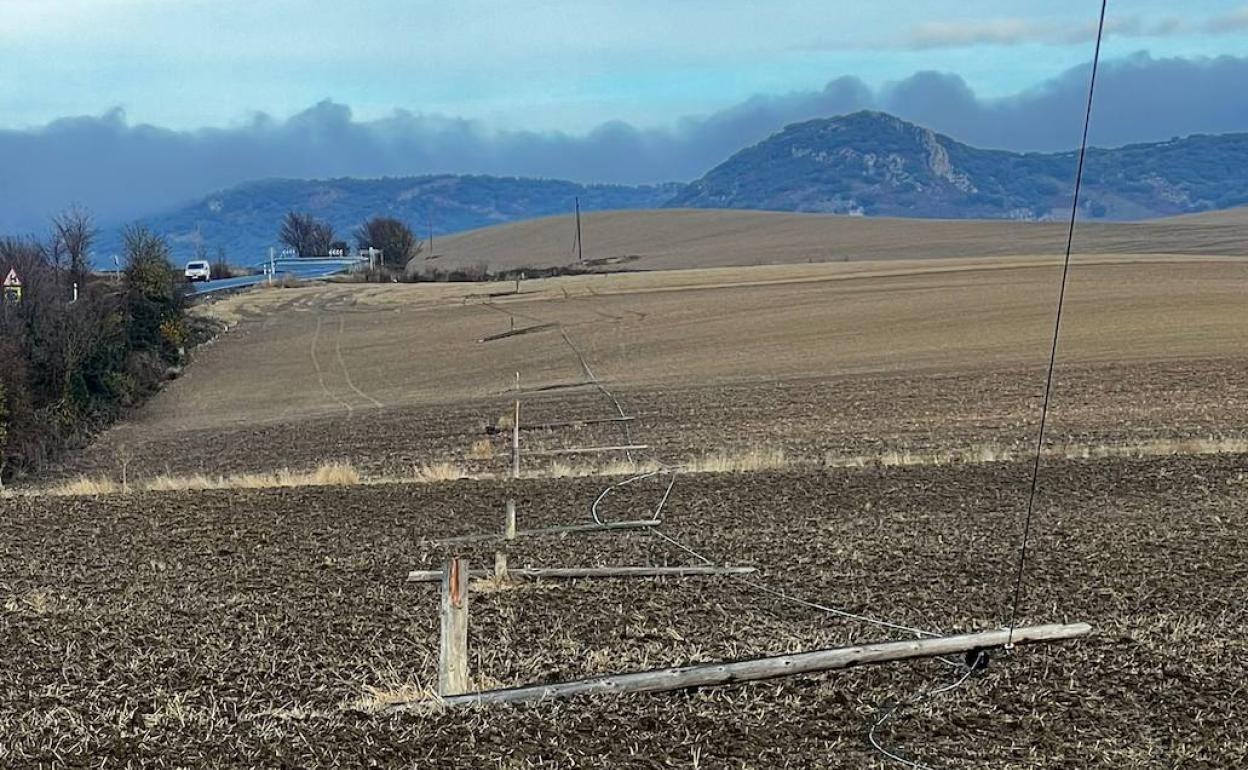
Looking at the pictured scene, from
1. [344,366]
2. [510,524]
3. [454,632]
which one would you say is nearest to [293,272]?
[344,366]

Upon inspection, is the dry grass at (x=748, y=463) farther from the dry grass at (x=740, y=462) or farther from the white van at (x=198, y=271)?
the white van at (x=198, y=271)

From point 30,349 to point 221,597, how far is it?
3692 centimetres

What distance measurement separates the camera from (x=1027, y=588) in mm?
11992

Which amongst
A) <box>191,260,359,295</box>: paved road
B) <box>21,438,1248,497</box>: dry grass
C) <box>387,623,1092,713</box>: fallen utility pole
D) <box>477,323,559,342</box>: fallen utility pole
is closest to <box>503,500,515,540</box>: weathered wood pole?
<box>21,438,1248,497</box>: dry grass

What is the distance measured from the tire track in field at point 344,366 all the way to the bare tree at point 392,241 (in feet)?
203

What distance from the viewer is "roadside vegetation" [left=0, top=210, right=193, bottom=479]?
38.5m

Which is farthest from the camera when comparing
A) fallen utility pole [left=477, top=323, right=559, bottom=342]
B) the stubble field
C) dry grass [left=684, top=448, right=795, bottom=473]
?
fallen utility pole [left=477, top=323, right=559, bottom=342]

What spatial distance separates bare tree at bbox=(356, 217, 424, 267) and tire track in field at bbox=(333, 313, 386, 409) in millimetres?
61953

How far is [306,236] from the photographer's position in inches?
6117

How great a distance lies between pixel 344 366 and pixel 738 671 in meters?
42.0

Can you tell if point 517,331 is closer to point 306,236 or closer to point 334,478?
point 334,478

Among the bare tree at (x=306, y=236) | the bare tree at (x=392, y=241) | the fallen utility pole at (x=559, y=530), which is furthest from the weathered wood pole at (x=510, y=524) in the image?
the bare tree at (x=306, y=236)

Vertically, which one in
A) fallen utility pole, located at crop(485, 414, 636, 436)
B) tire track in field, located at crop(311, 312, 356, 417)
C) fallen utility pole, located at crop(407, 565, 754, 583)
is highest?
fallen utility pole, located at crop(407, 565, 754, 583)

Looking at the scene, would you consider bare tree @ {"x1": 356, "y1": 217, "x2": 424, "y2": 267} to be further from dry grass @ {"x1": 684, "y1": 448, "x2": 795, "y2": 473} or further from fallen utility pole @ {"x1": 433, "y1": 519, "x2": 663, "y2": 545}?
fallen utility pole @ {"x1": 433, "y1": 519, "x2": 663, "y2": 545}
